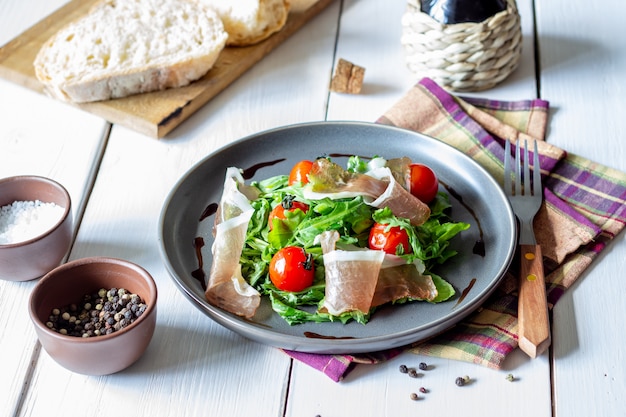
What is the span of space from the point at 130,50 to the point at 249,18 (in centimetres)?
46

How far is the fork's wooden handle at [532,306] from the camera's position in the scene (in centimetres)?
193

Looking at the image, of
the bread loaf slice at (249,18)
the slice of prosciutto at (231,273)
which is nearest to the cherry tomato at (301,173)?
the slice of prosciutto at (231,273)

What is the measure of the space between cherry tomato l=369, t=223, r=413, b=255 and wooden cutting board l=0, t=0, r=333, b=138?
1047 millimetres

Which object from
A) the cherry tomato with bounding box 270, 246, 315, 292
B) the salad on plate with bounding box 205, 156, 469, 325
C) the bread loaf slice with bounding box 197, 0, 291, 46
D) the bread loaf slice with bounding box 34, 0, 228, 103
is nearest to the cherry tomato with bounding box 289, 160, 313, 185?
the salad on plate with bounding box 205, 156, 469, 325

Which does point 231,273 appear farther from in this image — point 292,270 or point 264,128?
point 264,128

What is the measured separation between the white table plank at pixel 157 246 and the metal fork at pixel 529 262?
595 mm

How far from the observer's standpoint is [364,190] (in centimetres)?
209

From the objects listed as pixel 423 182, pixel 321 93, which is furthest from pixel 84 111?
pixel 423 182

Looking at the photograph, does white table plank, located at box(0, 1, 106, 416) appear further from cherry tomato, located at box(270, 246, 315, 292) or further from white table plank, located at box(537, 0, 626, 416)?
white table plank, located at box(537, 0, 626, 416)

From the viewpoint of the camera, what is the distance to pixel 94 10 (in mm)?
3105

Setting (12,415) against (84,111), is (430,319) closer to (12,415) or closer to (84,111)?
(12,415)

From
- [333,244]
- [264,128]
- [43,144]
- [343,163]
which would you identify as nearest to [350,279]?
[333,244]

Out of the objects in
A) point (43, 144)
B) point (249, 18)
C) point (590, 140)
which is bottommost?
point (43, 144)

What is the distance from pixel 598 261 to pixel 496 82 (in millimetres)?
929
